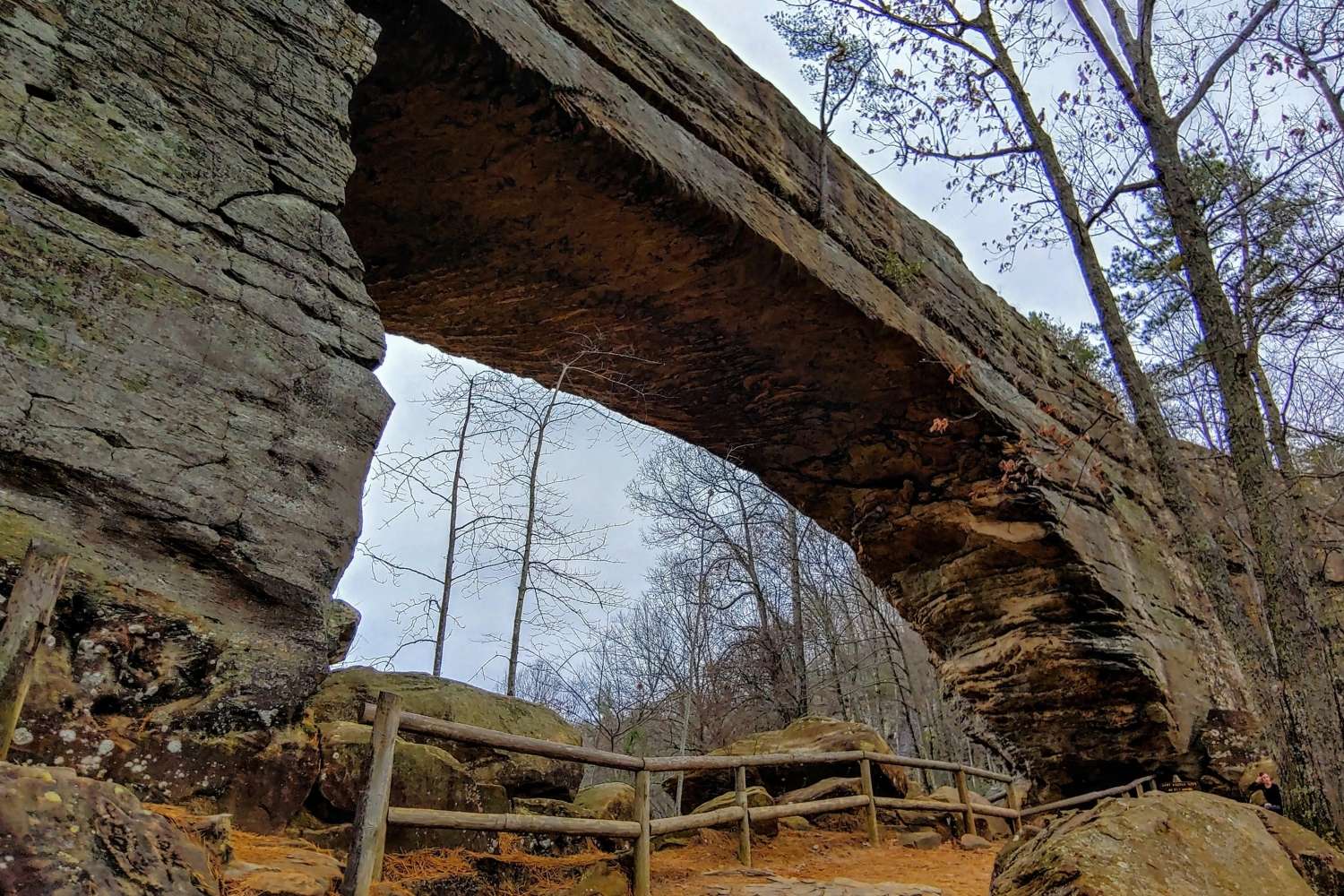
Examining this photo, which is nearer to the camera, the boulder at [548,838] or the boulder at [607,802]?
the boulder at [548,838]

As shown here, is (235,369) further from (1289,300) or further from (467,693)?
(1289,300)

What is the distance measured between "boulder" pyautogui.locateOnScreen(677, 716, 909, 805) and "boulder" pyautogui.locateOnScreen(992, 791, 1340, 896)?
535 cm

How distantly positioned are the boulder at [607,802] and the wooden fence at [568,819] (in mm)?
1154

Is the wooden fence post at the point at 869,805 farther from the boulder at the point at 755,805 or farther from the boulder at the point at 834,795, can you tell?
the boulder at the point at 755,805

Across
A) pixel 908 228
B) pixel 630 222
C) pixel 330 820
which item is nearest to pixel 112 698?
pixel 330 820

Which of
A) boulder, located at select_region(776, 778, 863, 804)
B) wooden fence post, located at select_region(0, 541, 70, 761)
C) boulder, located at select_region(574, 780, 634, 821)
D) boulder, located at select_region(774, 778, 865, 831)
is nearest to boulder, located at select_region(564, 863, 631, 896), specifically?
boulder, located at select_region(574, 780, 634, 821)

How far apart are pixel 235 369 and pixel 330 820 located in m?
2.30

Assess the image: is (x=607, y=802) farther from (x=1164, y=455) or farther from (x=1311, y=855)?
(x=1164, y=455)

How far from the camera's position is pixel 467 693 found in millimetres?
5832

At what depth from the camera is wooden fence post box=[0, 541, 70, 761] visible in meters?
1.97

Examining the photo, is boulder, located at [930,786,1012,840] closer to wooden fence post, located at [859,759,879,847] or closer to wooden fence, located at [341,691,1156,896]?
wooden fence, located at [341,691,1156,896]

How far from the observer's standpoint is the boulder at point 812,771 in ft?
29.4

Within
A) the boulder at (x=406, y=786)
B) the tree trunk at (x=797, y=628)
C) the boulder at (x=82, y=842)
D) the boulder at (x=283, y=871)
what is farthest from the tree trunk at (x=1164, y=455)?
the tree trunk at (x=797, y=628)

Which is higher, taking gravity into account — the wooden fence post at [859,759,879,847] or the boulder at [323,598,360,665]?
the boulder at [323,598,360,665]
